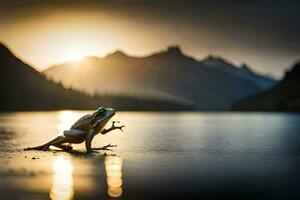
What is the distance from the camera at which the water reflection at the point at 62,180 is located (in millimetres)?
16266

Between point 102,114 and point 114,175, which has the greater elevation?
point 102,114

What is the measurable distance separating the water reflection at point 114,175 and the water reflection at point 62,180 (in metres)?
1.37

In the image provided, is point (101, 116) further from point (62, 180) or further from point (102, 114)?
point (62, 180)

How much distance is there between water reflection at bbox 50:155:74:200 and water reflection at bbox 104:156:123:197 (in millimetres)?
1366

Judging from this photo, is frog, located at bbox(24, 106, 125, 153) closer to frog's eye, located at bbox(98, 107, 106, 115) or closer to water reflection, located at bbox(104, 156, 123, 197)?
frog's eye, located at bbox(98, 107, 106, 115)

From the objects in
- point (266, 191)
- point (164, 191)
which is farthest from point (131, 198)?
point (266, 191)

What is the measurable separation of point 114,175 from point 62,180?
2492 mm

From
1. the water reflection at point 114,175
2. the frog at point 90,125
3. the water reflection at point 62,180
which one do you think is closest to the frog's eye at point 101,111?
the frog at point 90,125

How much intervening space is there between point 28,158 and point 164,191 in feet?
43.7

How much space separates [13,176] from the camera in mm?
20844

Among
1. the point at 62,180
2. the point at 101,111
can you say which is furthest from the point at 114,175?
the point at 101,111

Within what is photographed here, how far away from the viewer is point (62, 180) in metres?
19.8

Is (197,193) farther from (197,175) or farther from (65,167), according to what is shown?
(65,167)

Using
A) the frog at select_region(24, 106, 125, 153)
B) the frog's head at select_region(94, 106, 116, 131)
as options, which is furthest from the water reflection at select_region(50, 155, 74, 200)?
the frog's head at select_region(94, 106, 116, 131)
